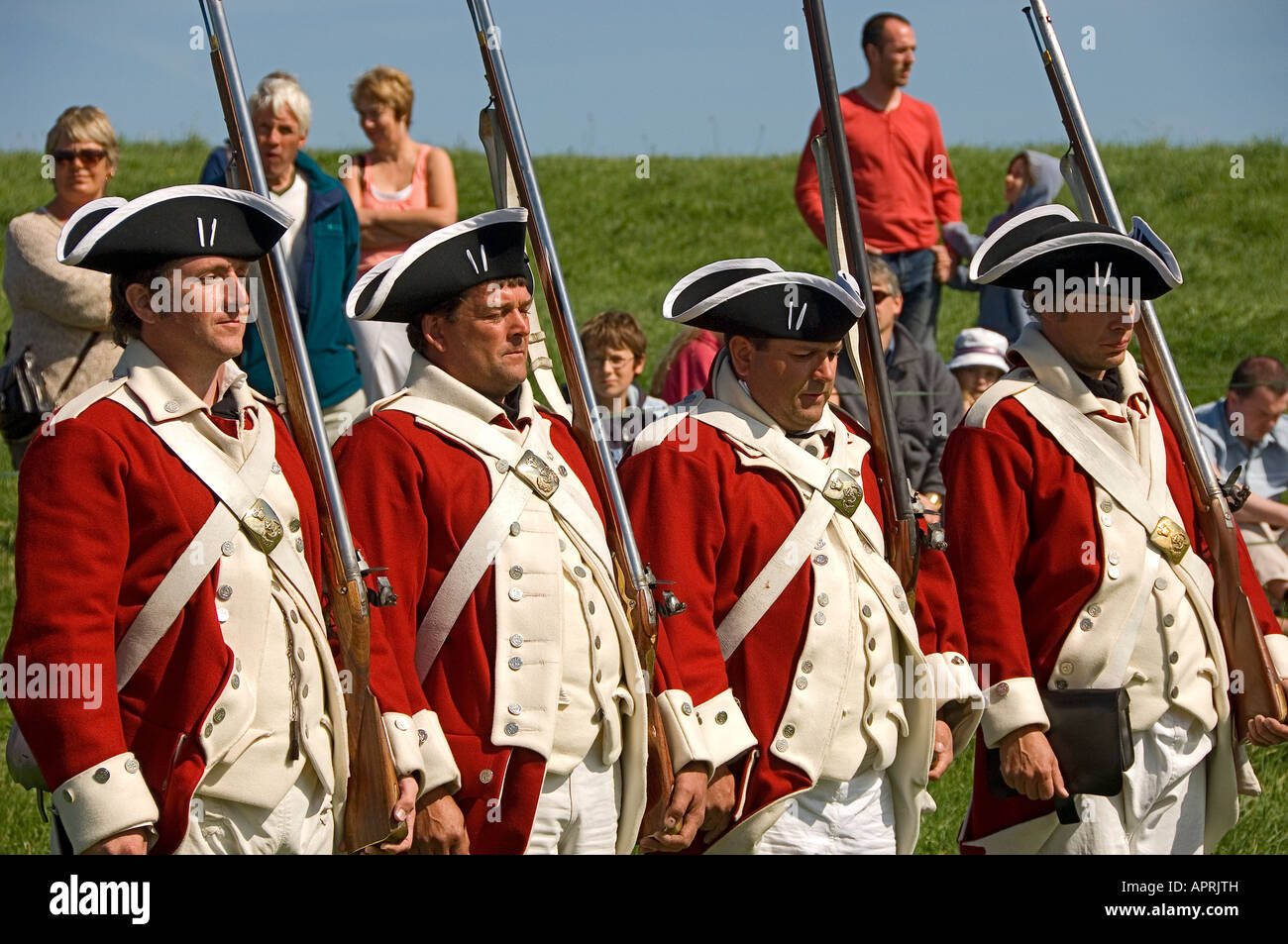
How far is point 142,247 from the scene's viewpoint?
4.24m

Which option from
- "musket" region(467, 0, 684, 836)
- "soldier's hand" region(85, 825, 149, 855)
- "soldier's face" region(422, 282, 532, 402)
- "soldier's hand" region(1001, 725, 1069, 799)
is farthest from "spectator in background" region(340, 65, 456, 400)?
"soldier's hand" region(85, 825, 149, 855)

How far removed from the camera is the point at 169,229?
427 centimetres

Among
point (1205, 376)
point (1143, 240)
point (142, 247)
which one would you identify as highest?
point (142, 247)

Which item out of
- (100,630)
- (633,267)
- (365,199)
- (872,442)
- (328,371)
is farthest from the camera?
(633,267)

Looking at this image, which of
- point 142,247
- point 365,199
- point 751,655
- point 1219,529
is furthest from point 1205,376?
point 142,247

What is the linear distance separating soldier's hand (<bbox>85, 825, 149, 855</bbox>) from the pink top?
5.48 m

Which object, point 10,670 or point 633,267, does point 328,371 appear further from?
point 633,267

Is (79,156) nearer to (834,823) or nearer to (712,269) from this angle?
(712,269)

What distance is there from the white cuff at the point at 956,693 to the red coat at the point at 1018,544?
0.08m

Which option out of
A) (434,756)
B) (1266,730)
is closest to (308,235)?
(434,756)

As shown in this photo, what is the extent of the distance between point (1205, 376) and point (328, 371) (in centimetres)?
951

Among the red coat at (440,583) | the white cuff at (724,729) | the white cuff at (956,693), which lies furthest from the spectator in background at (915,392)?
the red coat at (440,583)

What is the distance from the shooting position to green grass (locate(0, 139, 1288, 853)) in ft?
58.5

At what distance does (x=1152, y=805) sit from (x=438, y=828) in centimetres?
219
